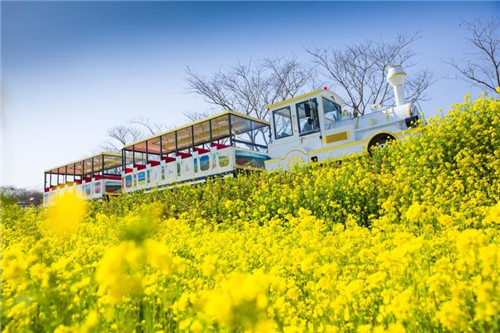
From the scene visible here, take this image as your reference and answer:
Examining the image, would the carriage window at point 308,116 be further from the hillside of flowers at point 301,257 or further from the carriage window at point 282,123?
the hillside of flowers at point 301,257

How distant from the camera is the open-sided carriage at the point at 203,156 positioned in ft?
31.6

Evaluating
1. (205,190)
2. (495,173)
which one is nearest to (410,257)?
(495,173)

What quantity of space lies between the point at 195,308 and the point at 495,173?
15.4 feet

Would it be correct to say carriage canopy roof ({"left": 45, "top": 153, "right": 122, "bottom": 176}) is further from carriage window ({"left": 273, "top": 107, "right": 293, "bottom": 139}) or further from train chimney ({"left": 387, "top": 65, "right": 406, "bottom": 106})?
train chimney ({"left": 387, "top": 65, "right": 406, "bottom": 106})

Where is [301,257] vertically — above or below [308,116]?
below

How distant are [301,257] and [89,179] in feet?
44.7

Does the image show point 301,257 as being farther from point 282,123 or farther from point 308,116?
point 282,123

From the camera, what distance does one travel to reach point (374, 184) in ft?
17.8

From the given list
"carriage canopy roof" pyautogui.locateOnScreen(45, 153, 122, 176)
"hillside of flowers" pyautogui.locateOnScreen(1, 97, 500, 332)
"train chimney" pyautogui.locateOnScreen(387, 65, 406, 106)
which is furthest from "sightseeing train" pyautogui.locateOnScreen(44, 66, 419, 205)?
"carriage canopy roof" pyautogui.locateOnScreen(45, 153, 122, 176)

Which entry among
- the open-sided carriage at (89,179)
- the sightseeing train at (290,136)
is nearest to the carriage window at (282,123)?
A: the sightseeing train at (290,136)

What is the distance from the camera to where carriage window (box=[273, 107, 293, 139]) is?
9.18 meters

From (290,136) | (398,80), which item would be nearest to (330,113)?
(290,136)

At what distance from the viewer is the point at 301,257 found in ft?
7.73

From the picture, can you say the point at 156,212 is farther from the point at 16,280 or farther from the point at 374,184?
the point at 374,184
